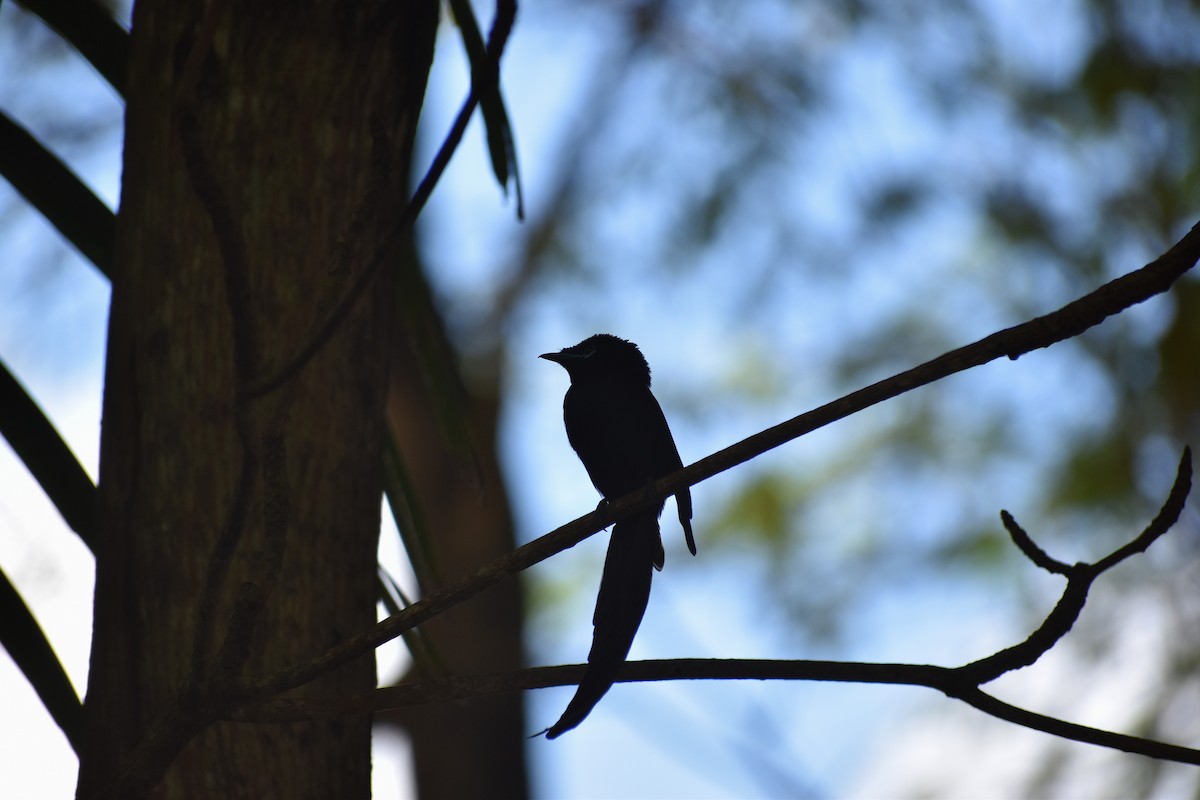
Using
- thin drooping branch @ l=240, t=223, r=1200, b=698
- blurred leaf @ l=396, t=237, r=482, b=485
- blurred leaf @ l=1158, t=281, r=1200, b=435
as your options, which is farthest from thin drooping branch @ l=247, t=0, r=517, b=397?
blurred leaf @ l=1158, t=281, r=1200, b=435

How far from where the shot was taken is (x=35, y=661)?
6.37ft

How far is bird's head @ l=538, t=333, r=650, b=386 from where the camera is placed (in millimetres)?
3260

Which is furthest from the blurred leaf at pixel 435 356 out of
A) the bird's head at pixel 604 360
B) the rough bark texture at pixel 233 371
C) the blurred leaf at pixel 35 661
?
the blurred leaf at pixel 35 661

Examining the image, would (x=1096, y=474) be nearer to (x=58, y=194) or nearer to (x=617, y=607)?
(x=617, y=607)

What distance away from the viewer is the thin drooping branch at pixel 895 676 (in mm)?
1563

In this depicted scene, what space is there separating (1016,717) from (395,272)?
51.0 inches

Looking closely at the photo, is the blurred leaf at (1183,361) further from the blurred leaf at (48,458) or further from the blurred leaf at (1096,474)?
the blurred leaf at (48,458)

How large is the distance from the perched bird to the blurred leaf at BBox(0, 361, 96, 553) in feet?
2.90

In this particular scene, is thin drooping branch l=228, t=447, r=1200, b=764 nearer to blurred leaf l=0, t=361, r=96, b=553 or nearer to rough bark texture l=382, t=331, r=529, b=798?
blurred leaf l=0, t=361, r=96, b=553

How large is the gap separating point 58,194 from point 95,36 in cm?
34

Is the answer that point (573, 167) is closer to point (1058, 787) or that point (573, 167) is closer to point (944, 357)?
point (1058, 787)

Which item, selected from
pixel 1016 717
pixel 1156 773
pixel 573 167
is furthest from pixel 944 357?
pixel 573 167

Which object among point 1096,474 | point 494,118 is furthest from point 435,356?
point 1096,474

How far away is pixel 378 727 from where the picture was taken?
6.20m
